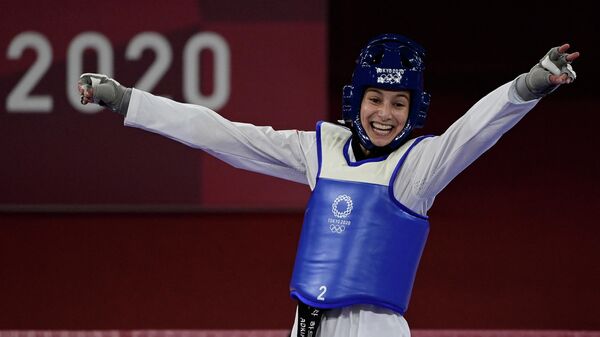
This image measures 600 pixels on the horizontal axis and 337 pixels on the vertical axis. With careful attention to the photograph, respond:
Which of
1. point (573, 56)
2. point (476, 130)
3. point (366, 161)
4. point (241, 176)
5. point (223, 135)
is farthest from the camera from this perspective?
point (241, 176)

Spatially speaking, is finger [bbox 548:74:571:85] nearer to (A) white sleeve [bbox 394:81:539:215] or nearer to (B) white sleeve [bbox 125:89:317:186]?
(A) white sleeve [bbox 394:81:539:215]

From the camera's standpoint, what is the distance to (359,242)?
8.52 feet

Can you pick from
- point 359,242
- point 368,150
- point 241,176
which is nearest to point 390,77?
point 368,150

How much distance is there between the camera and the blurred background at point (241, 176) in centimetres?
470

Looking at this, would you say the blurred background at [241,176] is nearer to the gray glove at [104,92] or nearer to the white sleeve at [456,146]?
the gray glove at [104,92]

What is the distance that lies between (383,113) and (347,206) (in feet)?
0.82

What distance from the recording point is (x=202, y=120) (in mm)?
2777

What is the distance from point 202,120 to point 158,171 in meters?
2.04

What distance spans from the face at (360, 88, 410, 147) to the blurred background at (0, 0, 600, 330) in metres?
1.94

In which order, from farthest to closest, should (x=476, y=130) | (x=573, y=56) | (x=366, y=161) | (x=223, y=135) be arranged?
(x=223, y=135), (x=366, y=161), (x=476, y=130), (x=573, y=56)

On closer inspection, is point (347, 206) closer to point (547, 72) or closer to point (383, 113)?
point (383, 113)

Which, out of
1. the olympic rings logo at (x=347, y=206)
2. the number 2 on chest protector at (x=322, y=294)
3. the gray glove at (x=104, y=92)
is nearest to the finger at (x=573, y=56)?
the olympic rings logo at (x=347, y=206)

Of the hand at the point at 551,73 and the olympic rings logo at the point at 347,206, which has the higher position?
the hand at the point at 551,73

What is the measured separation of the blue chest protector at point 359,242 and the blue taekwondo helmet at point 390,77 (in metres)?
0.10
